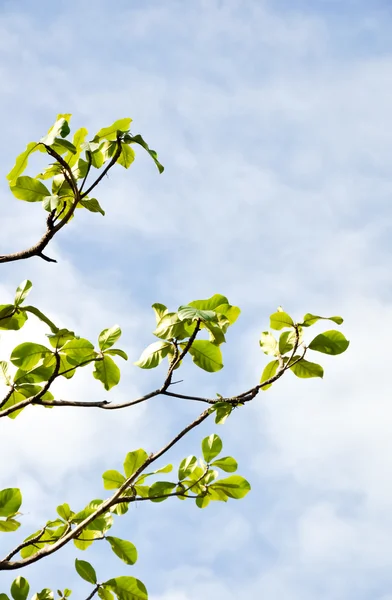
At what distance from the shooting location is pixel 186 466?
2.96 metres

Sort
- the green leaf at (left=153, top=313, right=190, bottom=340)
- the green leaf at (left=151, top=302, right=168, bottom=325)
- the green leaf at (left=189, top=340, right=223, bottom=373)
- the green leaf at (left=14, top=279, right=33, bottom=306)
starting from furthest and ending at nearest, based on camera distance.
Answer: the green leaf at (left=14, top=279, right=33, bottom=306), the green leaf at (left=151, top=302, right=168, bottom=325), the green leaf at (left=189, top=340, right=223, bottom=373), the green leaf at (left=153, top=313, right=190, bottom=340)

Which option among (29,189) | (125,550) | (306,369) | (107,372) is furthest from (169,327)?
(125,550)

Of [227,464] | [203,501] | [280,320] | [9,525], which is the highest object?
[280,320]

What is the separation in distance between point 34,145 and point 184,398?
134 cm

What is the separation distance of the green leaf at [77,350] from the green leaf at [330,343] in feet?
3.44

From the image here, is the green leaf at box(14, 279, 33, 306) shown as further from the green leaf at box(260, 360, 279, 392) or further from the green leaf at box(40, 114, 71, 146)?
the green leaf at box(260, 360, 279, 392)

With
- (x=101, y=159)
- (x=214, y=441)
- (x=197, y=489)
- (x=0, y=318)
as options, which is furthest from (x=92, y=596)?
(x=101, y=159)

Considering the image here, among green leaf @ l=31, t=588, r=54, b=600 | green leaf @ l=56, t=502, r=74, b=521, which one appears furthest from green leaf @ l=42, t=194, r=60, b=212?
green leaf @ l=31, t=588, r=54, b=600

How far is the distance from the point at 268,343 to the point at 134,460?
0.85 metres

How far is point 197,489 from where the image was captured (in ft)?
9.80

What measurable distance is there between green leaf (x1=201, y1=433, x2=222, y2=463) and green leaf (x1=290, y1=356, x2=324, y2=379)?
0.50 meters

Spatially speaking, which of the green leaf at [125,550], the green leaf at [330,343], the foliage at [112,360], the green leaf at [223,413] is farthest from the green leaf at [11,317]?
the green leaf at [330,343]

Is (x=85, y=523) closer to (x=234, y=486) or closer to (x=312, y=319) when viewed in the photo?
(x=234, y=486)

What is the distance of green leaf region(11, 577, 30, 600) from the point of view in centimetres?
299
